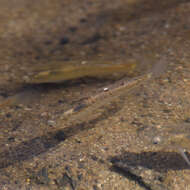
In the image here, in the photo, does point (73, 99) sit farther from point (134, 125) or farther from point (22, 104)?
point (134, 125)

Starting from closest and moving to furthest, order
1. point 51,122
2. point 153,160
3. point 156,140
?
point 153,160, point 156,140, point 51,122

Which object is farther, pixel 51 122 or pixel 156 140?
pixel 51 122

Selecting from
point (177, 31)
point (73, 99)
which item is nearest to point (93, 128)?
point (73, 99)

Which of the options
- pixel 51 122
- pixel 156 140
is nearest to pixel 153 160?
pixel 156 140

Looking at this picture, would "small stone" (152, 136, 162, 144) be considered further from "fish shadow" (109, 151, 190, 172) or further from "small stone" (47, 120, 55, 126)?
"small stone" (47, 120, 55, 126)

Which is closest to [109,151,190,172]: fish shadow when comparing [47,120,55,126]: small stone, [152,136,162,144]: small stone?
[152,136,162,144]: small stone

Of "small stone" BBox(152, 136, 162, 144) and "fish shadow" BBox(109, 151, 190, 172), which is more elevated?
"small stone" BBox(152, 136, 162, 144)

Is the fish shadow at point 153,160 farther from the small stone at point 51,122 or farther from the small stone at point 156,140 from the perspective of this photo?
the small stone at point 51,122

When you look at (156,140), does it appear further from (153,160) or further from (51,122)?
(51,122)

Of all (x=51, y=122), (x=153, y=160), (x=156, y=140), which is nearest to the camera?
(x=153, y=160)

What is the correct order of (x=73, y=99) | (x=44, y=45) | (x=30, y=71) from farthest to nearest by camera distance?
(x=44, y=45) → (x=30, y=71) → (x=73, y=99)

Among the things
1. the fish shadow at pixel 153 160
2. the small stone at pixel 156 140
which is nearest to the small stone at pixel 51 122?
the fish shadow at pixel 153 160
